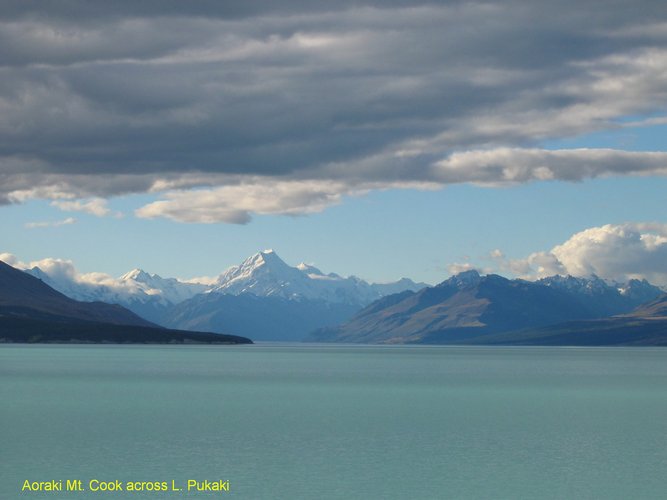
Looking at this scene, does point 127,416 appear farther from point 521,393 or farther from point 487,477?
point 521,393

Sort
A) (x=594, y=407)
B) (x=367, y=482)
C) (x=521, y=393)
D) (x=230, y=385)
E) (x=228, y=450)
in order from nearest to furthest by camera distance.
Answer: (x=367, y=482) → (x=228, y=450) → (x=594, y=407) → (x=521, y=393) → (x=230, y=385)

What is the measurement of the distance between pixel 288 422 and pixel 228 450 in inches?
844

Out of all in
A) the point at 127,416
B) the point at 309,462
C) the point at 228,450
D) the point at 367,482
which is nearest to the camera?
the point at 367,482

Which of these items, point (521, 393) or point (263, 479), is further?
point (521, 393)

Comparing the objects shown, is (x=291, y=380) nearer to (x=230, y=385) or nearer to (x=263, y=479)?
(x=230, y=385)

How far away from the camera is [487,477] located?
66062 millimetres

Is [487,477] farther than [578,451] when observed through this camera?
No

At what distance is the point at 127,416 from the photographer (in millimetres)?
101750

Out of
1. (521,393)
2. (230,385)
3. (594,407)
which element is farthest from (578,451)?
(230,385)

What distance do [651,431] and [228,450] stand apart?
41959mm

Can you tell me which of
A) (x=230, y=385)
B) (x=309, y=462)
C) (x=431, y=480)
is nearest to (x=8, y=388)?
(x=230, y=385)

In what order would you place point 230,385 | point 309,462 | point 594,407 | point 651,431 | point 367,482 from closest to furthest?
point 367,482 < point 309,462 < point 651,431 < point 594,407 < point 230,385

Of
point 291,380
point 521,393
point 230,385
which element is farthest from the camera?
point 291,380

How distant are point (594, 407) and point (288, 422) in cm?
4127
